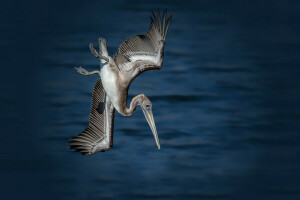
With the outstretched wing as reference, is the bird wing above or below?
below

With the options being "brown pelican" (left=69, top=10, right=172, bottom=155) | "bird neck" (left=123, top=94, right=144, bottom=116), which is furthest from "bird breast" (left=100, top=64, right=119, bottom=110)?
"bird neck" (left=123, top=94, right=144, bottom=116)

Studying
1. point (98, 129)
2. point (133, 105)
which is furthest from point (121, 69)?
point (98, 129)

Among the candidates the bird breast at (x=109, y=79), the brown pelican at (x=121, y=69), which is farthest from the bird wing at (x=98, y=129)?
the bird breast at (x=109, y=79)

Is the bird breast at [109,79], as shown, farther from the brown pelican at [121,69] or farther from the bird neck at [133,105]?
the bird neck at [133,105]

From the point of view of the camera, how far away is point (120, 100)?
35.9ft

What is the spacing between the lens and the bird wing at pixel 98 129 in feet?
36.6

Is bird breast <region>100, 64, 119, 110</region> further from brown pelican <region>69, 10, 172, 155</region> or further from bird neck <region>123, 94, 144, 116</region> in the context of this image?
bird neck <region>123, 94, 144, 116</region>

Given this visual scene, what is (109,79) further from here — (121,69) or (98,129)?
(98,129)

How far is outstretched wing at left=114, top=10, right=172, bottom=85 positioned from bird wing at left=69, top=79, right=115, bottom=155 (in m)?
0.63

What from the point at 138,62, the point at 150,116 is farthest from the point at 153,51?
the point at 150,116

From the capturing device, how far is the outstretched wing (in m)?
10.7

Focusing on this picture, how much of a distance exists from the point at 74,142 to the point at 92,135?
0.94ft

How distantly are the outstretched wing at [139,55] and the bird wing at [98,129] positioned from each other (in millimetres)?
633

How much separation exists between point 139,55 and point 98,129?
50.5 inches
